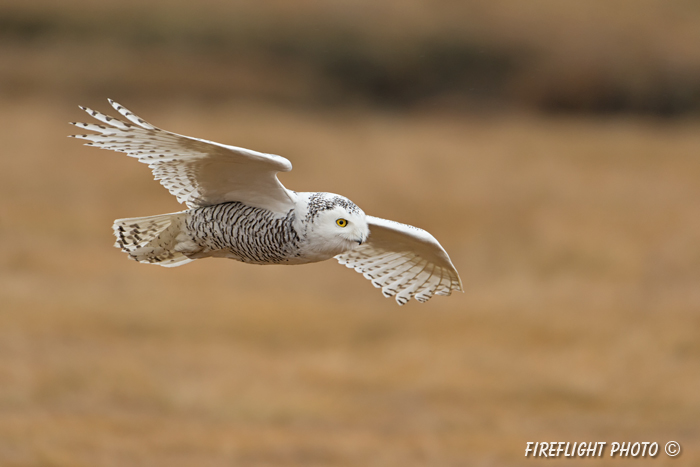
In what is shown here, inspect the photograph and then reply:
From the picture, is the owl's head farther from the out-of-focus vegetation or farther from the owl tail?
the out-of-focus vegetation

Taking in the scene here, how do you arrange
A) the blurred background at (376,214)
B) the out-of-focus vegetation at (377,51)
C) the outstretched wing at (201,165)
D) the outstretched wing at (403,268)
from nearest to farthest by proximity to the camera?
the outstretched wing at (201,165) → the outstretched wing at (403,268) → the blurred background at (376,214) → the out-of-focus vegetation at (377,51)

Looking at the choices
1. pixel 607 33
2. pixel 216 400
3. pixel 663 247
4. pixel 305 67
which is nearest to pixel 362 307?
pixel 216 400

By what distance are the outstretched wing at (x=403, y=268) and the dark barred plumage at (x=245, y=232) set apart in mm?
1159

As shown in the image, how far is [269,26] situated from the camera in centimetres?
3400

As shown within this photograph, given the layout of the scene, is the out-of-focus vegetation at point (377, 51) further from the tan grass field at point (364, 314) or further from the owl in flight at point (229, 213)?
the owl in flight at point (229, 213)

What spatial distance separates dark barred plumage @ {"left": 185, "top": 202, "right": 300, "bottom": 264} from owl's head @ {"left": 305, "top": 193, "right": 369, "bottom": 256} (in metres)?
0.15

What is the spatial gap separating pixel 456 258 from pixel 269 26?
13789mm

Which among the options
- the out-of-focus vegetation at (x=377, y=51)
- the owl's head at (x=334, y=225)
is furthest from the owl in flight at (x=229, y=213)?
the out-of-focus vegetation at (x=377, y=51)

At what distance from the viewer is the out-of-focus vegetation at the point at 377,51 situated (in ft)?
105

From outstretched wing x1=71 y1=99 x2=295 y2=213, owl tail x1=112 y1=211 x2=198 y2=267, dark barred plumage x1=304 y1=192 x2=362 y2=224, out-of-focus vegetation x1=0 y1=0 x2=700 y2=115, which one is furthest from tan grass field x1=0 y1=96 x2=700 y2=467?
dark barred plumage x1=304 y1=192 x2=362 y2=224

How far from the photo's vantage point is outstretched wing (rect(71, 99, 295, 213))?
498 cm

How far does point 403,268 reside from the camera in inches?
262

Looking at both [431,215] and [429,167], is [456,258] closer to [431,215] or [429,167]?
[431,215]

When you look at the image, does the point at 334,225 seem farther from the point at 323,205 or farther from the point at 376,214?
the point at 376,214
